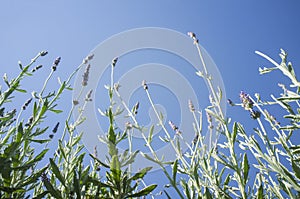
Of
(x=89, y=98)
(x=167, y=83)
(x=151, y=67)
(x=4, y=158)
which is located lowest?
(x=4, y=158)

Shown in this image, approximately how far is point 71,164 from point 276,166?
45 cm

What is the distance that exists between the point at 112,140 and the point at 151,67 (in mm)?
1251

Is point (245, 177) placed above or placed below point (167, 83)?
below

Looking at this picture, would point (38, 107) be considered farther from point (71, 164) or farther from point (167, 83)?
point (167, 83)

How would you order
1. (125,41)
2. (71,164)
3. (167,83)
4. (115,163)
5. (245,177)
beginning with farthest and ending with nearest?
(125,41)
(167,83)
(71,164)
(245,177)
(115,163)

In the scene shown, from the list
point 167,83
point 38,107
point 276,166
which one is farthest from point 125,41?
point 276,166

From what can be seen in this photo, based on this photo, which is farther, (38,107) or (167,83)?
(167,83)

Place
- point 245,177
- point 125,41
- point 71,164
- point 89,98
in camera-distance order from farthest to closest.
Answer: point 125,41 → point 89,98 → point 71,164 → point 245,177

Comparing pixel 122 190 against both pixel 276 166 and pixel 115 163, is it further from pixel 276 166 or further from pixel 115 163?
pixel 276 166

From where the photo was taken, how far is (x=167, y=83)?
1.43 m

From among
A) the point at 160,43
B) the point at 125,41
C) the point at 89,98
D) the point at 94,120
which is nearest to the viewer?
the point at 89,98

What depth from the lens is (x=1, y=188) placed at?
507mm

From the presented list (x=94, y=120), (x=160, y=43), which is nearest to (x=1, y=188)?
(x=94, y=120)

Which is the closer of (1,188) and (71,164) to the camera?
(1,188)
